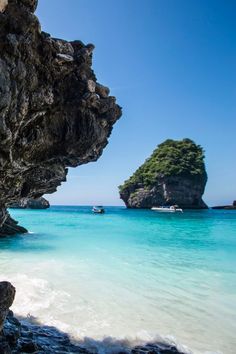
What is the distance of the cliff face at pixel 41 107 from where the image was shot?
20.6 ft

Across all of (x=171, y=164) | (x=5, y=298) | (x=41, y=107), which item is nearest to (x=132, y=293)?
(x=5, y=298)

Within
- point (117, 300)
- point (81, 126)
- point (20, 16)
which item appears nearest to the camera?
point (20, 16)

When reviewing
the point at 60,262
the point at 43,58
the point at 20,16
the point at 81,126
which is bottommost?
the point at 60,262

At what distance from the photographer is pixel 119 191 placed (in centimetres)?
13638

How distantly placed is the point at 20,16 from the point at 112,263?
16282 mm

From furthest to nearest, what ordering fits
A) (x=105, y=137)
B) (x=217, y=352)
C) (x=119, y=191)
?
1. (x=119, y=191)
2. (x=105, y=137)
3. (x=217, y=352)

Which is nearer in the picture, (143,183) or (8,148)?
(8,148)

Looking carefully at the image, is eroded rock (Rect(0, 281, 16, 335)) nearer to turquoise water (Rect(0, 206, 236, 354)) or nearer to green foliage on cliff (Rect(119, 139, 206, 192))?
turquoise water (Rect(0, 206, 236, 354))

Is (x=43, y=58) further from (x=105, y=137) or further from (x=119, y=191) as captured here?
(x=119, y=191)

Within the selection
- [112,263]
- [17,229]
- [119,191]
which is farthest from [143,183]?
[112,263]

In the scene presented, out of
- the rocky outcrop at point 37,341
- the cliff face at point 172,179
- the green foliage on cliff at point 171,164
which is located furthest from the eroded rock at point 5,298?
the green foliage on cliff at point 171,164

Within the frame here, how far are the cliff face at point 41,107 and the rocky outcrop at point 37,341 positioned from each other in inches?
119

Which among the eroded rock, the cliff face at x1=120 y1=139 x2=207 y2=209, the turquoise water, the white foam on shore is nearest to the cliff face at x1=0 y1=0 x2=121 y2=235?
the eroded rock

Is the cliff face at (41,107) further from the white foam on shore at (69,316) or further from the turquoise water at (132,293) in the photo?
the turquoise water at (132,293)
